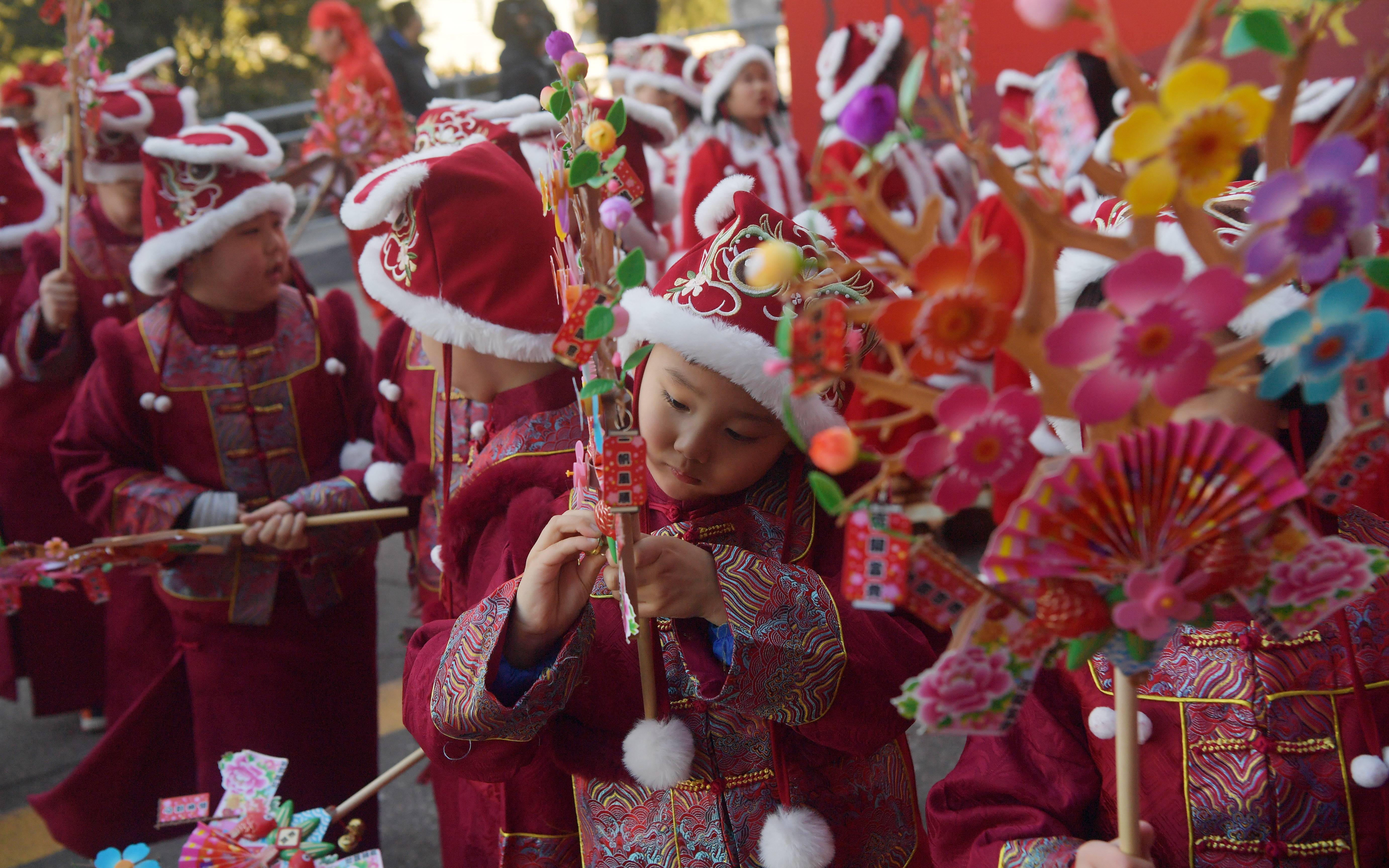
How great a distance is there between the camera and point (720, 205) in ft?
5.33

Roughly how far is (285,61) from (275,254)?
13357 mm

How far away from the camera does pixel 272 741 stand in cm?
275

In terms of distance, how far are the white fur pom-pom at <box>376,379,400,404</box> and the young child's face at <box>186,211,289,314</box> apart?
0.45 m

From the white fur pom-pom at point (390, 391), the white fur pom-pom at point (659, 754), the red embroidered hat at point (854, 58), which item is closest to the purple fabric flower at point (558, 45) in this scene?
the white fur pom-pom at point (659, 754)

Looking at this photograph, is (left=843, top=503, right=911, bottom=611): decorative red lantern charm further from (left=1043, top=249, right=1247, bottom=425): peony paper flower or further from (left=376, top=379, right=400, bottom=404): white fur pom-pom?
(left=376, top=379, right=400, bottom=404): white fur pom-pom

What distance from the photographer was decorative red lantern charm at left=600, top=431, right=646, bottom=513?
1.14m

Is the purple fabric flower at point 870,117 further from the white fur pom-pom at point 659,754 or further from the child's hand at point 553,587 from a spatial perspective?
the white fur pom-pom at point 659,754

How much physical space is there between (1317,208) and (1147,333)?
156 millimetres

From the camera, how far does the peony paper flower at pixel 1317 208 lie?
0.83 m

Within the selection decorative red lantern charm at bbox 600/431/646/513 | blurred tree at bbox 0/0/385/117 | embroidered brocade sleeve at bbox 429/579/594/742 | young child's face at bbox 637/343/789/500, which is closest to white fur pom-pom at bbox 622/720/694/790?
embroidered brocade sleeve at bbox 429/579/594/742

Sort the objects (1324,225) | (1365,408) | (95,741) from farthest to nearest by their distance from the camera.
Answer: (95,741) < (1365,408) < (1324,225)

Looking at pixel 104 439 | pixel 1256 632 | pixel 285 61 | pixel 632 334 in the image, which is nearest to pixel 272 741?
pixel 104 439

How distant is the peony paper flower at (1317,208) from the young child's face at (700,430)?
705 mm

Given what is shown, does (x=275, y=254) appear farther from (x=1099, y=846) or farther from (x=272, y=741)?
(x=1099, y=846)
